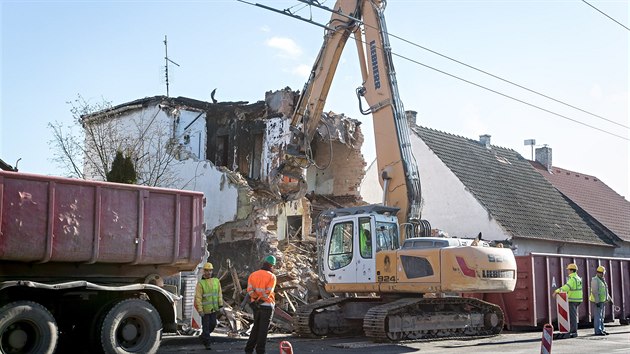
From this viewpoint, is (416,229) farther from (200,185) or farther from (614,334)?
(200,185)

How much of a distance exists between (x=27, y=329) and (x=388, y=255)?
23.4 ft

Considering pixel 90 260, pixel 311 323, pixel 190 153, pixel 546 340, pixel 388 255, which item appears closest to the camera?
pixel 546 340

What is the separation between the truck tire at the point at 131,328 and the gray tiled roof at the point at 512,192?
1843 cm

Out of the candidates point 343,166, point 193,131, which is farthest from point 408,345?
point 343,166

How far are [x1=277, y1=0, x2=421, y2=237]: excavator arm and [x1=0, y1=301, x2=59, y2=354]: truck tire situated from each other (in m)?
7.75

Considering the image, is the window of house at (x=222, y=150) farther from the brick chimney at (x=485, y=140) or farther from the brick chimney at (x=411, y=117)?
the brick chimney at (x=485, y=140)

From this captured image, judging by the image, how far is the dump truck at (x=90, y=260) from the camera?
9562mm

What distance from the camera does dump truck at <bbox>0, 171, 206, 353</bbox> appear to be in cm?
956

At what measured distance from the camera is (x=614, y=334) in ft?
54.1

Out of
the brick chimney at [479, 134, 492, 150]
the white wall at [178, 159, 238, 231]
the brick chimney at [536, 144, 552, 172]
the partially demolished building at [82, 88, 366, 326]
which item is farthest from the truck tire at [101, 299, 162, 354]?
the brick chimney at [536, 144, 552, 172]

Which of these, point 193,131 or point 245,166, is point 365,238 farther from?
point 193,131

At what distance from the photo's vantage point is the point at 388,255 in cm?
1425

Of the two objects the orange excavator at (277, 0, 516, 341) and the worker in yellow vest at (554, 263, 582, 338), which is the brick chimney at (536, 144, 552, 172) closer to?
the worker in yellow vest at (554, 263, 582, 338)

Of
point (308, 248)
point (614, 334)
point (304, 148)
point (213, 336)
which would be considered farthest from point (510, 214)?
point (213, 336)
